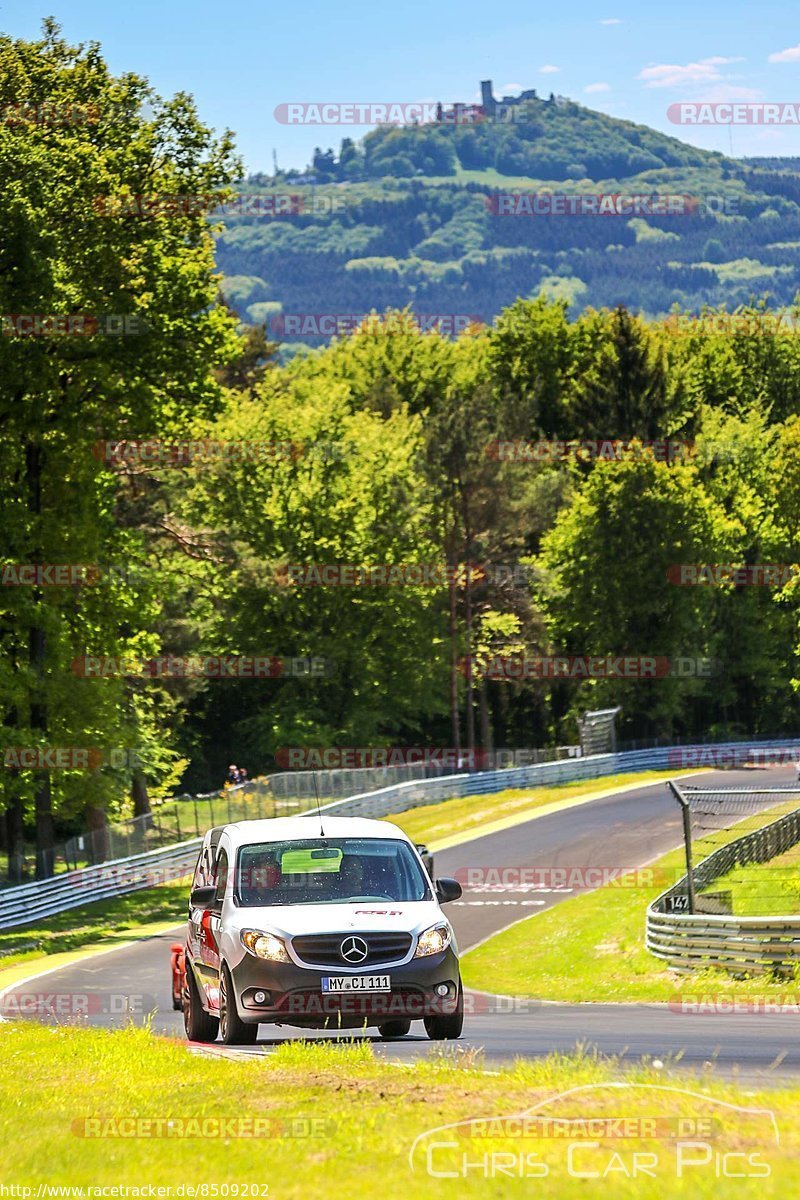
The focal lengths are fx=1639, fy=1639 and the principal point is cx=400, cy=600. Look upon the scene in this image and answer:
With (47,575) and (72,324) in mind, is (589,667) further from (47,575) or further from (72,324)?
(72,324)

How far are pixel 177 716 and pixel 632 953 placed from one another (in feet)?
148

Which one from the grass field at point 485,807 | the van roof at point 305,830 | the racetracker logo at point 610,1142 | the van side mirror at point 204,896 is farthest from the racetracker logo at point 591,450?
the racetracker logo at point 610,1142

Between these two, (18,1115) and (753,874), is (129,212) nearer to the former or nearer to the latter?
(753,874)

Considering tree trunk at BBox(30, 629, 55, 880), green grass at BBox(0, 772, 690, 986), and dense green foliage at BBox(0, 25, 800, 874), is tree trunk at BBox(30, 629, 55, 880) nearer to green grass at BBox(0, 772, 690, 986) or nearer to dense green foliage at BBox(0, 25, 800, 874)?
dense green foliage at BBox(0, 25, 800, 874)

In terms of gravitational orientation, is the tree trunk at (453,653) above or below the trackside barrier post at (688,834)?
below

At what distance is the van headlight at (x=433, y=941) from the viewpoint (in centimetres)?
1359

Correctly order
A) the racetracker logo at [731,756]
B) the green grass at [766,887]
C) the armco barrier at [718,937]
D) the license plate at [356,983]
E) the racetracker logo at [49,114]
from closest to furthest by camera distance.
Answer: the license plate at [356,983] → the armco barrier at [718,937] → the green grass at [766,887] → the racetracker logo at [49,114] → the racetracker logo at [731,756]

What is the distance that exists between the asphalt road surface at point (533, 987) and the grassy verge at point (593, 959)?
705 mm

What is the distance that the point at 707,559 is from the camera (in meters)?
78.2

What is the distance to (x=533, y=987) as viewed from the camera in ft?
90.8

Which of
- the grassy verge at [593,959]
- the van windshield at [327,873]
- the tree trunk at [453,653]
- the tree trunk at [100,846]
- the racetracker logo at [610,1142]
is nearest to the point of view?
the racetracker logo at [610,1142]

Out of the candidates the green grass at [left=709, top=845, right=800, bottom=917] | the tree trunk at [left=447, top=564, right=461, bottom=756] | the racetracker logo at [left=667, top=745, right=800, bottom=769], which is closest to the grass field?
the racetracker logo at [left=667, top=745, right=800, bottom=769]

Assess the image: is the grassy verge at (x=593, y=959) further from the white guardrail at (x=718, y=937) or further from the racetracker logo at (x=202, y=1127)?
the racetracker logo at (x=202, y=1127)

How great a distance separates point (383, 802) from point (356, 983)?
1716 inches
